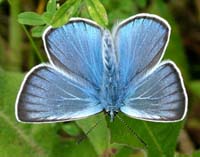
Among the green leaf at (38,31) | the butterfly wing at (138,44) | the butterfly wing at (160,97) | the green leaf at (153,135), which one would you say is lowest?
the green leaf at (153,135)

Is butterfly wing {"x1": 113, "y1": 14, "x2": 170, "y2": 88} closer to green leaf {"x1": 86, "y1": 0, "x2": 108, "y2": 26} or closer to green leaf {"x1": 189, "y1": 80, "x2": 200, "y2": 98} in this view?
green leaf {"x1": 86, "y1": 0, "x2": 108, "y2": 26}

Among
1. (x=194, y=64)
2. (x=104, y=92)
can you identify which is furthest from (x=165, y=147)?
(x=194, y=64)

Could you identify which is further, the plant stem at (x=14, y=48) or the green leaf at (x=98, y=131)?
the plant stem at (x=14, y=48)

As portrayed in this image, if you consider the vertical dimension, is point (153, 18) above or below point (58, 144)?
above

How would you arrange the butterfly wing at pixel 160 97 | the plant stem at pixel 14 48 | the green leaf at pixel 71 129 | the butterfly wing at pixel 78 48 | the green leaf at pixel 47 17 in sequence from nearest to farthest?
the butterfly wing at pixel 160 97 → the green leaf at pixel 47 17 → the butterfly wing at pixel 78 48 → the green leaf at pixel 71 129 → the plant stem at pixel 14 48

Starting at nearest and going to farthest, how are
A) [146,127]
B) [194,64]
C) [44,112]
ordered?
1. [44,112]
2. [146,127]
3. [194,64]

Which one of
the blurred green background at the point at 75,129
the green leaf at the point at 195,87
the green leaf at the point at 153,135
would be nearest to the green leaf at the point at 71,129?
the blurred green background at the point at 75,129

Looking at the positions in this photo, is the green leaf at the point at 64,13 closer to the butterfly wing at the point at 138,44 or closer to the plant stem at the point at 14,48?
the butterfly wing at the point at 138,44

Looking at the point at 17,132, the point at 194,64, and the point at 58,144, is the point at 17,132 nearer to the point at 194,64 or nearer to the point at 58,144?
the point at 58,144
